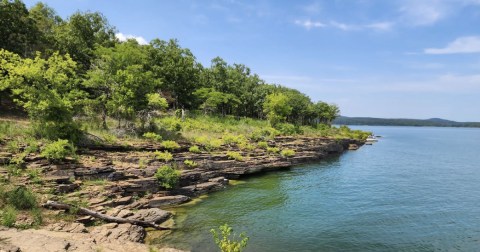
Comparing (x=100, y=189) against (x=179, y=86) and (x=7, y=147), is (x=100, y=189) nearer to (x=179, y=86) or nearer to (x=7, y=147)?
(x=7, y=147)

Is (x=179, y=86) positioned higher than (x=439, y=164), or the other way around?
(x=179, y=86)

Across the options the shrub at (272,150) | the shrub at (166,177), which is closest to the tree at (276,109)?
the shrub at (272,150)

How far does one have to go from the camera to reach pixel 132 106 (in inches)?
1448

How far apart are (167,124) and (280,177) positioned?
16965 mm

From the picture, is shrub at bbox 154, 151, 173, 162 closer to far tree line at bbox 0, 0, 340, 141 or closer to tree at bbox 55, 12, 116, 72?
far tree line at bbox 0, 0, 340, 141

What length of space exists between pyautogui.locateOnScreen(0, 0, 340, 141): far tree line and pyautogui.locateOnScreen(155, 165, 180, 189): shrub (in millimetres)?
9511

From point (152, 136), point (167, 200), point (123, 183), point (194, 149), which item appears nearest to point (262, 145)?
point (194, 149)

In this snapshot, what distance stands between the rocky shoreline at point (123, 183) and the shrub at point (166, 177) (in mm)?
455

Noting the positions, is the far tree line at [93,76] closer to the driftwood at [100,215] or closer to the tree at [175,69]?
the tree at [175,69]

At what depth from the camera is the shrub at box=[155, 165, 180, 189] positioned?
2767 centimetres

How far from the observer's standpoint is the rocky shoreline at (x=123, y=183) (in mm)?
18750

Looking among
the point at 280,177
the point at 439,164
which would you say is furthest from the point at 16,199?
the point at 439,164

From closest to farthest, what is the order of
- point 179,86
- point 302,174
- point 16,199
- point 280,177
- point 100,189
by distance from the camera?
point 16,199 → point 100,189 → point 280,177 → point 302,174 → point 179,86

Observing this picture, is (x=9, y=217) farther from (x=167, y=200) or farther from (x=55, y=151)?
(x=167, y=200)
